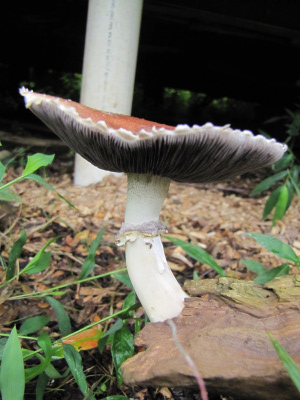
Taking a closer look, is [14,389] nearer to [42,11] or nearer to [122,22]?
[122,22]

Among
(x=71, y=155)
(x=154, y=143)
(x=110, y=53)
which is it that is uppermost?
(x=110, y=53)

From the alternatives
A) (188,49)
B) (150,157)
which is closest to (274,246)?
(150,157)

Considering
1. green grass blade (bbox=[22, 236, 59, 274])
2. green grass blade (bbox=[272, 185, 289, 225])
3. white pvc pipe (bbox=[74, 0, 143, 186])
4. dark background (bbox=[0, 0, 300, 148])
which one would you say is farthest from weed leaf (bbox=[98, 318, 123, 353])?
dark background (bbox=[0, 0, 300, 148])

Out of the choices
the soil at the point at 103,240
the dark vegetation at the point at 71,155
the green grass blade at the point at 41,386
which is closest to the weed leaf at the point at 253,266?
the dark vegetation at the point at 71,155

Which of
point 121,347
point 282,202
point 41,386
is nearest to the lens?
point 41,386

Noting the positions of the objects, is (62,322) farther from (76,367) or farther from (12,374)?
(12,374)

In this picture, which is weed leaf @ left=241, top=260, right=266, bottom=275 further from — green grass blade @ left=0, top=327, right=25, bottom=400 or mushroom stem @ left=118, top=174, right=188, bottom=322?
green grass blade @ left=0, top=327, right=25, bottom=400
